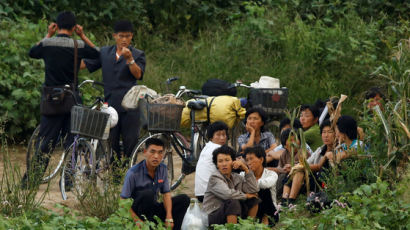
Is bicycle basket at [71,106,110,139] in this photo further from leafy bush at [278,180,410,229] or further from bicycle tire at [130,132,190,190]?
leafy bush at [278,180,410,229]

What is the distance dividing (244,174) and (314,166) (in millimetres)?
751

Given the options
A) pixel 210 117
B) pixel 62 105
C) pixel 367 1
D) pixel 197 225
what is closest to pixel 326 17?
pixel 367 1

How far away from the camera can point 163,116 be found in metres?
8.48

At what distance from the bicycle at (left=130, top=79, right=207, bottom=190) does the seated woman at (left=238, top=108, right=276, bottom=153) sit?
472 millimetres

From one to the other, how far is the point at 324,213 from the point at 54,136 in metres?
3.48

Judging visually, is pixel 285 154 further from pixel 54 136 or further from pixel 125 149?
pixel 54 136

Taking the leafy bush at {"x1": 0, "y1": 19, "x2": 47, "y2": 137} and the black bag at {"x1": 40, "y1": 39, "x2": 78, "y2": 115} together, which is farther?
the leafy bush at {"x1": 0, "y1": 19, "x2": 47, "y2": 137}

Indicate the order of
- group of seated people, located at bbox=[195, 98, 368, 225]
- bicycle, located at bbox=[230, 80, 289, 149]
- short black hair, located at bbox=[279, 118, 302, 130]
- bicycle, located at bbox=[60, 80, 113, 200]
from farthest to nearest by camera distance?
bicycle, located at bbox=[230, 80, 289, 149]
short black hair, located at bbox=[279, 118, 302, 130]
bicycle, located at bbox=[60, 80, 113, 200]
group of seated people, located at bbox=[195, 98, 368, 225]

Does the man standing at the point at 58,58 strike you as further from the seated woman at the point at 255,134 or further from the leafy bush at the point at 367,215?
the leafy bush at the point at 367,215

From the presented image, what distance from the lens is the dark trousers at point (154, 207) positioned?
23.2ft

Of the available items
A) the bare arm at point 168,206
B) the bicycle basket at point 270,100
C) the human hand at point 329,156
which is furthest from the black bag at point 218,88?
the bare arm at point 168,206

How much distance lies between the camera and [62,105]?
28.7ft

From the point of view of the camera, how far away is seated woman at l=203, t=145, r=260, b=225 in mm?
7375

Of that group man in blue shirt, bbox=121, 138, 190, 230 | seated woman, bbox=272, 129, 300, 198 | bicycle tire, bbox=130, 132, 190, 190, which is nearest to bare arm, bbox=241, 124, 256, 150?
seated woman, bbox=272, 129, 300, 198
